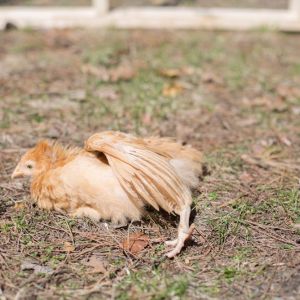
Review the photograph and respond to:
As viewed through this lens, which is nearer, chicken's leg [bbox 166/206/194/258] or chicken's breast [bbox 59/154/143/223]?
chicken's leg [bbox 166/206/194/258]

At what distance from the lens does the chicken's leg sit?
102 inches

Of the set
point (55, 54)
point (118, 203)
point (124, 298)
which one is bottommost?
point (124, 298)

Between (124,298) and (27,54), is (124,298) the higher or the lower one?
the lower one

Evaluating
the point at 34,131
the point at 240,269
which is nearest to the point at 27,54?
the point at 34,131

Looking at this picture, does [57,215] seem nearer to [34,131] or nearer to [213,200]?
[213,200]

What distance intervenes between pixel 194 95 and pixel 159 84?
35 cm

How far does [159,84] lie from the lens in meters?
4.93

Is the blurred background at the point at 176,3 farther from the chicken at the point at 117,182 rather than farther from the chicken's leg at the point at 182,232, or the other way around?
the chicken's leg at the point at 182,232

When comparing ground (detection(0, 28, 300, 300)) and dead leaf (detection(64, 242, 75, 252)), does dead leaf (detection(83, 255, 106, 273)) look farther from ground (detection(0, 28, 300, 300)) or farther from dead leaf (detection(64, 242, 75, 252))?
dead leaf (detection(64, 242, 75, 252))

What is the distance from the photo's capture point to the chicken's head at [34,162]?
307 centimetres

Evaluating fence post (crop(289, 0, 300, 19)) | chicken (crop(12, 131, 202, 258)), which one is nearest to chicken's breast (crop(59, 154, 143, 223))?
chicken (crop(12, 131, 202, 258))

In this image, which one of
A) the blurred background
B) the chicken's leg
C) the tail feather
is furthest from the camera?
the blurred background

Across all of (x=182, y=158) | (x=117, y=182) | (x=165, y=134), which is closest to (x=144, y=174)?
(x=117, y=182)

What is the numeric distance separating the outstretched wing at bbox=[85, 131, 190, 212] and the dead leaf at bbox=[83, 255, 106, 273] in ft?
1.11
